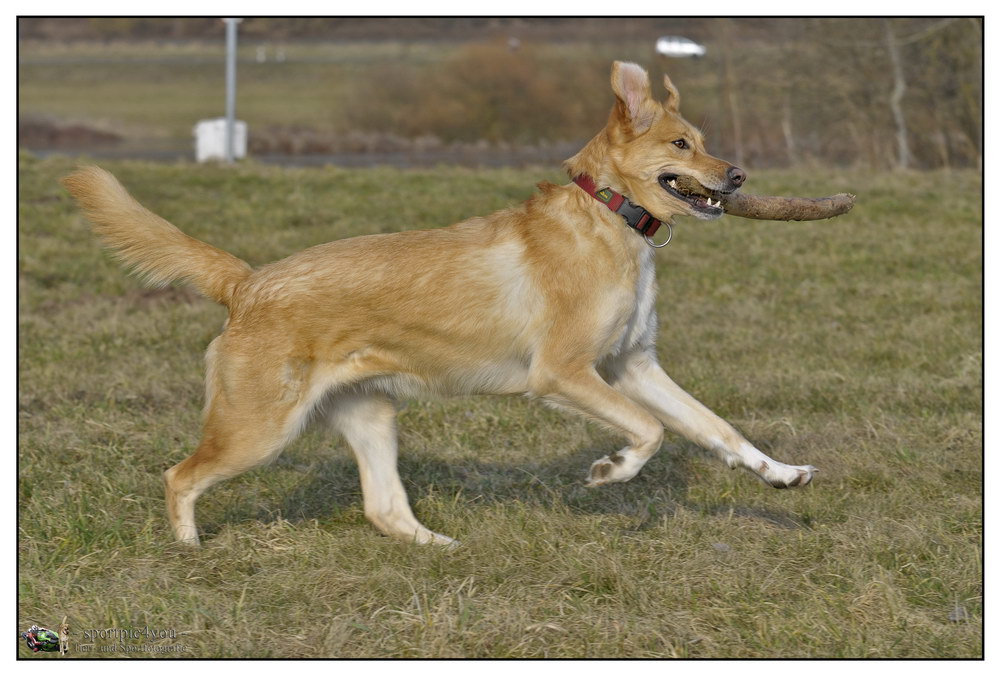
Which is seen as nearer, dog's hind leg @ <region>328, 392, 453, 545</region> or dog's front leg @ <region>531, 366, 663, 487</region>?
dog's front leg @ <region>531, 366, 663, 487</region>

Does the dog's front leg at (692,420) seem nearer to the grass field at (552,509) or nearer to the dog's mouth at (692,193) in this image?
the grass field at (552,509)

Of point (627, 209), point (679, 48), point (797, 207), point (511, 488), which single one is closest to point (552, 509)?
point (511, 488)

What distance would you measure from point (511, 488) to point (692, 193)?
1.83 meters

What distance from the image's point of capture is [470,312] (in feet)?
16.9

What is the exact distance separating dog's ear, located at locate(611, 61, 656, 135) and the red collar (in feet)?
0.99

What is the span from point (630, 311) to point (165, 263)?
6.87 ft

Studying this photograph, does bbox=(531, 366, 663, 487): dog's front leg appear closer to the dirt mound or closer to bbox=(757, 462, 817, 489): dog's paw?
bbox=(757, 462, 817, 489): dog's paw

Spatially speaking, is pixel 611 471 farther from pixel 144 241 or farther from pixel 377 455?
pixel 144 241

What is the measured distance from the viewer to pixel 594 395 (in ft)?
16.4

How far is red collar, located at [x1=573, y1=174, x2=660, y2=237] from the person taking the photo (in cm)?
522

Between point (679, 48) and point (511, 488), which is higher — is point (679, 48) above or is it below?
above

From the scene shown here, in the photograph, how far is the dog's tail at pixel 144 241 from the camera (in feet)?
17.1
